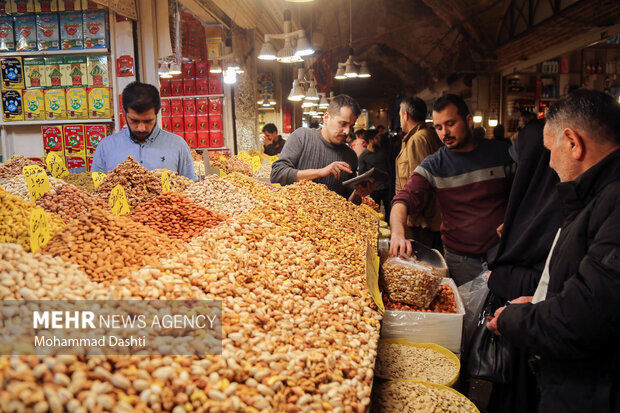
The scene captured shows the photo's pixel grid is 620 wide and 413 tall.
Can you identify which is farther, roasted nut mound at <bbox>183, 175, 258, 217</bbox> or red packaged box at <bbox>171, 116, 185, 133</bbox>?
red packaged box at <bbox>171, 116, 185, 133</bbox>

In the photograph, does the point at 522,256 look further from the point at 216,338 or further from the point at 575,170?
the point at 216,338

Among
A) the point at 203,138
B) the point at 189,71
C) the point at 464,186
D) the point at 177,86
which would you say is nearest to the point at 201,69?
the point at 189,71

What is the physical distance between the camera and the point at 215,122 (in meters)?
5.98

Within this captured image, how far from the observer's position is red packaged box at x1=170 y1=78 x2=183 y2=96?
19.7 feet

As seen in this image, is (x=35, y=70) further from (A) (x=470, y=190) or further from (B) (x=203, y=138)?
(A) (x=470, y=190)

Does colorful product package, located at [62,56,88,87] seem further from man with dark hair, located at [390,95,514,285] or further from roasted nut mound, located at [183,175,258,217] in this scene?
man with dark hair, located at [390,95,514,285]

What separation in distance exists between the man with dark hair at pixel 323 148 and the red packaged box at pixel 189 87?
3.35m

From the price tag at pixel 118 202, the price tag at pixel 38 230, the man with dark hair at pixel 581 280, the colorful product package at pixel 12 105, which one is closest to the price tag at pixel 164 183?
the price tag at pixel 118 202

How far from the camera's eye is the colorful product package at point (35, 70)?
3.86m

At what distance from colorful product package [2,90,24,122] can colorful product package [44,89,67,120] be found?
26 centimetres

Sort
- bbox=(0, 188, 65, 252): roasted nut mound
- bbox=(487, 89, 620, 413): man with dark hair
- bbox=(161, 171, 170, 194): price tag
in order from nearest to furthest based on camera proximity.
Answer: bbox=(487, 89, 620, 413): man with dark hair < bbox=(0, 188, 65, 252): roasted nut mound < bbox=(161, 171, 170, 194): price tag

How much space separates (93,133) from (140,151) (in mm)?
1227

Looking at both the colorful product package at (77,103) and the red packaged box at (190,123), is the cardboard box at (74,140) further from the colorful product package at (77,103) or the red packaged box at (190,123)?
the red packaged box at (190,123)

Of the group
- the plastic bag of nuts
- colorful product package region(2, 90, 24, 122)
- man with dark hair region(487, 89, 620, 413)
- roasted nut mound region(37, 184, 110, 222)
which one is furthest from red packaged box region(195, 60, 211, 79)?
man with dark hair region(487, 89, 620, 413)
